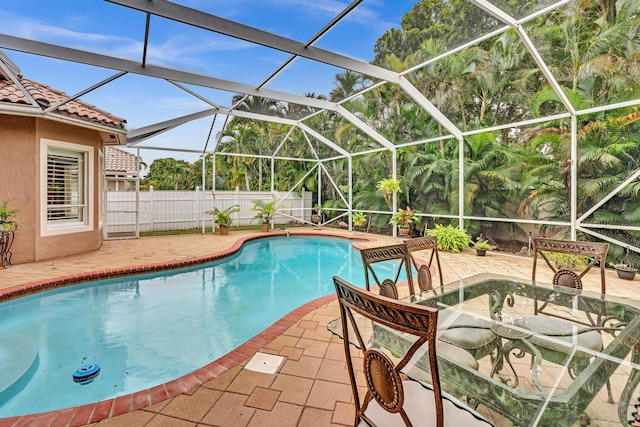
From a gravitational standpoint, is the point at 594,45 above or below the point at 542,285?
above

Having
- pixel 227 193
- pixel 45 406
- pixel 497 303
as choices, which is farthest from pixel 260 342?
pixel 227 193

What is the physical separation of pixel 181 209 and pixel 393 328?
1235 cm

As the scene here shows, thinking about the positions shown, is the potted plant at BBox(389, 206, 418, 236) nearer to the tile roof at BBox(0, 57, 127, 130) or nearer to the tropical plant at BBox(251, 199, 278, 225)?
the tropical plant at BBox(251, 199, 278, 225)

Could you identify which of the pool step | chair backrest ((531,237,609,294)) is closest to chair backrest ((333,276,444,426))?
chair backrest ((531,237,609,294))

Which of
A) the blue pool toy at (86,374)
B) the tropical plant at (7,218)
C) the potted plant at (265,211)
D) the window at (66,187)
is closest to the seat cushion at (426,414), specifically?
the blue pool toy at (86,374)

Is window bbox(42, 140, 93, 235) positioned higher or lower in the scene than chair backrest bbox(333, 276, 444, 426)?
higher

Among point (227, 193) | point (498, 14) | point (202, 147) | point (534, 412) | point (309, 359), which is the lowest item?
point (309, 359)

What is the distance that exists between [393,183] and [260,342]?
7782mm

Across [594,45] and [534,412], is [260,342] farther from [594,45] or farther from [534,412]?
[594,45]

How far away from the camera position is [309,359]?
2.66 metres

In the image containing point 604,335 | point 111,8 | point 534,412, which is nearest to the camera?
point 534,412

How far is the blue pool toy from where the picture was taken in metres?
2.67

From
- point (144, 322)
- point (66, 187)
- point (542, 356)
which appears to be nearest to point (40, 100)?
point (66, 187)

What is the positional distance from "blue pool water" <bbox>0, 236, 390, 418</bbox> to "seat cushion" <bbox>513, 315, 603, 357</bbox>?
280 centimetres
